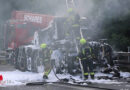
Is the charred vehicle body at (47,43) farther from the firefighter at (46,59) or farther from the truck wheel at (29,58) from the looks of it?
the firefighter at (46,59)

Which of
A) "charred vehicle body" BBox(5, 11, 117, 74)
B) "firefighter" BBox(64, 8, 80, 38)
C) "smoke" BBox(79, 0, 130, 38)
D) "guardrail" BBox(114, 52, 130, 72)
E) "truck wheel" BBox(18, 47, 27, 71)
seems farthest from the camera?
"truck wheel" BBox(18, 47, 27, 71)

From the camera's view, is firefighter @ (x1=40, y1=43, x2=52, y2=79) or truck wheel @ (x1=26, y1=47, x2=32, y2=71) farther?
truck wheel @ (x1=26, y1=47, x2=32, y2=71)

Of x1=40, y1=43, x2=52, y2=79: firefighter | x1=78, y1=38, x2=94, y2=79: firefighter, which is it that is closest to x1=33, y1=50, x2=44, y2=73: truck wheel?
x1=40, y1=43, x2=52, y2=79: firefighter

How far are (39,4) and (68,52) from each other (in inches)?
223

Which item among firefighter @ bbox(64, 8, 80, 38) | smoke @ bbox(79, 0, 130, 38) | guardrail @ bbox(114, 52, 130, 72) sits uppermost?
smoke @ bbox(79, 0, 130, 38)

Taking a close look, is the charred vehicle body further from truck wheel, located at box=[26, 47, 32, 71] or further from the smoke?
A: the smoke

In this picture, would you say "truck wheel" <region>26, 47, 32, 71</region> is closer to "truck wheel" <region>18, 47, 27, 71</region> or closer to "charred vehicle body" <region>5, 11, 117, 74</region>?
"charred vehicle body" <region>5, 11, 117, 74</region>

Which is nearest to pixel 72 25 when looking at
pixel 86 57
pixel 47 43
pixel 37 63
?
pixel 86 57

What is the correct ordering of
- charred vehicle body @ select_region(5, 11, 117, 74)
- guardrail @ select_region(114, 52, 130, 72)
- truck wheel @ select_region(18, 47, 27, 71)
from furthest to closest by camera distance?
truck wheel @ select_region(18, 47, 27, 71)
guardrail @ select_region(114, 52, 130, 72)
charred vehicle body @ select_region(5, 11, 117, 74)

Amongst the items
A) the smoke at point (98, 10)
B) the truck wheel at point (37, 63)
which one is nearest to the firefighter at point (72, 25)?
the smoke at point (98, 10)

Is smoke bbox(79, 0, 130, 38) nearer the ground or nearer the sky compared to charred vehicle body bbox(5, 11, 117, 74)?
nearer the sky

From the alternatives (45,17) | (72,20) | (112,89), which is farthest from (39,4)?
(112,89)

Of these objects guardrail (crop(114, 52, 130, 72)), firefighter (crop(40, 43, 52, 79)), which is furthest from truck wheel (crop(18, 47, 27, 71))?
guardrail (crop(114, 52, 130, 72))

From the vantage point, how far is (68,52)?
7992 mm
